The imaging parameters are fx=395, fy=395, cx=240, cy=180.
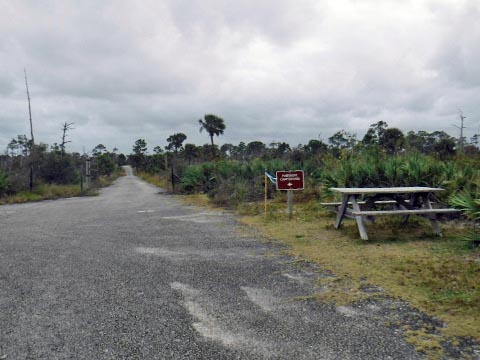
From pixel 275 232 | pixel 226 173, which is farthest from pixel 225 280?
pixel 226 173

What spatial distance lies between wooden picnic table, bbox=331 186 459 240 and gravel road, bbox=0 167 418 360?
1457mm

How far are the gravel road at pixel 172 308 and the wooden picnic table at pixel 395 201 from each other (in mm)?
1457

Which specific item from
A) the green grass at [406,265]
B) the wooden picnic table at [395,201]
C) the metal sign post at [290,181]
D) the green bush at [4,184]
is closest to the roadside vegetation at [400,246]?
the green grass at [406,265]

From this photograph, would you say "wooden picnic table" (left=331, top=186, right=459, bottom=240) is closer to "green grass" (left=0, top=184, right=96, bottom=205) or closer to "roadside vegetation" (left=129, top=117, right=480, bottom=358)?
"roadside vegetation" (left=129, top=117, right=480, bottom=358)

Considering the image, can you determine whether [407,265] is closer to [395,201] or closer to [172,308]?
[395,201]

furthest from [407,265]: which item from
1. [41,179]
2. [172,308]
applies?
[41,179]

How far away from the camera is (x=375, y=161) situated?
9859 mm

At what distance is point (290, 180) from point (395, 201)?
2752 mm

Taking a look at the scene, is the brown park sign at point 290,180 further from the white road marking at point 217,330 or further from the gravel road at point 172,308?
the white road marking at point 217,330

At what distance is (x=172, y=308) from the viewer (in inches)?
138

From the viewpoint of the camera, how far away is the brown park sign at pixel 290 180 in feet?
30.3

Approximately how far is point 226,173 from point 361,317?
50.4 ft

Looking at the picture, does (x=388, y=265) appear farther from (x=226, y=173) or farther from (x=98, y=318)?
(x=226, y=173)

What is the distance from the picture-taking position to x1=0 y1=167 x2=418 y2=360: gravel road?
2.75 meters
